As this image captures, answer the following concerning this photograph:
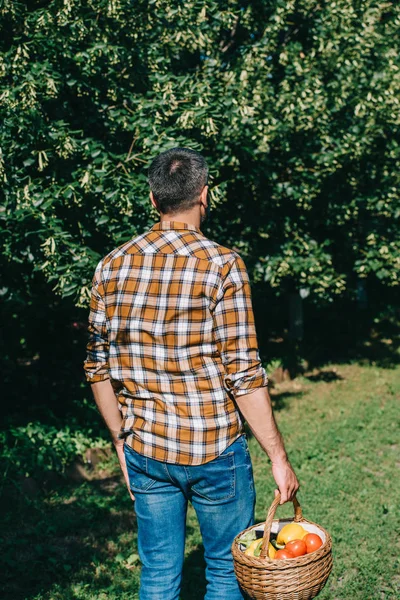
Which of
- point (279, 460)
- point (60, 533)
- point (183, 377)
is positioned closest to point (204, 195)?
point (183, 377)

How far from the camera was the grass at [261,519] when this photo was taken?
13.3ft

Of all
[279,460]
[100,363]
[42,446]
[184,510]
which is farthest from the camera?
[42,446]

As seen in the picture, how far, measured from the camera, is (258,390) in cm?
234

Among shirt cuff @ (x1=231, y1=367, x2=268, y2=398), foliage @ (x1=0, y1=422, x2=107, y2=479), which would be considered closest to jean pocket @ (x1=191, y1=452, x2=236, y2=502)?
shirt cuff @ (x1=231, y1=367, x2=268, y2=398)

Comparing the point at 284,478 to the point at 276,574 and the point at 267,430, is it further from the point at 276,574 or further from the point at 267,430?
the point at 276,574

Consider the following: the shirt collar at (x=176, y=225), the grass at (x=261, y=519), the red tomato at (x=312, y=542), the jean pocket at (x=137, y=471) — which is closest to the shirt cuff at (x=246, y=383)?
the jean pocket at (x=137, y=471)

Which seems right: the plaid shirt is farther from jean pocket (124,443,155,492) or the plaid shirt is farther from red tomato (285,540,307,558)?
red tomato (285,540,307,558)

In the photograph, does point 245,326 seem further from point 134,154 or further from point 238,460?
point 134,154

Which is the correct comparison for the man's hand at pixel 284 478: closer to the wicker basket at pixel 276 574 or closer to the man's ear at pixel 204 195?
the wicker basket at pixel 276 574

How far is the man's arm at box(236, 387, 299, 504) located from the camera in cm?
235

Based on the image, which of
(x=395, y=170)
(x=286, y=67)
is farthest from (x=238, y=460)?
(x=395, y=170)

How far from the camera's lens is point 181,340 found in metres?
2.32

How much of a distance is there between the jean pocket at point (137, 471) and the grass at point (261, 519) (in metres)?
1.78

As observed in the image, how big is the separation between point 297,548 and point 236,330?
0.91m
